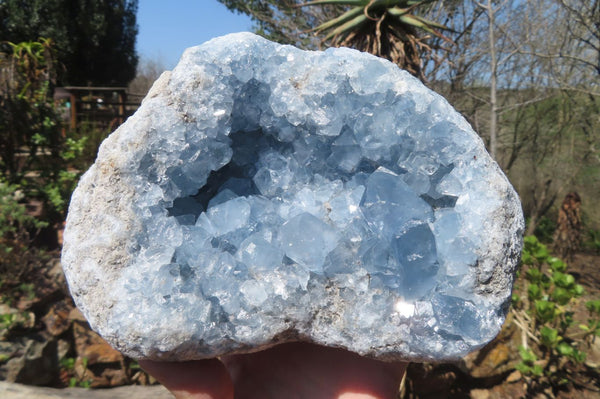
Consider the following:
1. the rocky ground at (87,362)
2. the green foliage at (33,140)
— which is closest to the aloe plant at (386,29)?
the rocky ground at (87,362)

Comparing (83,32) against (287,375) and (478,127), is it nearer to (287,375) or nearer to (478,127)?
(478,127)

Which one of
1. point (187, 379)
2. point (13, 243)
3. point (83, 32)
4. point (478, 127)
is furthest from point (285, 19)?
point (83, 32)

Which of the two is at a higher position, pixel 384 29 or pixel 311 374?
pixel 384 29

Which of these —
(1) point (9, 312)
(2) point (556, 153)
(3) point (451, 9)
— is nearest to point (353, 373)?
(1) point (9, 312)

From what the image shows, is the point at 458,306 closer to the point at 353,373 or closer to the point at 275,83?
the point at 353,373

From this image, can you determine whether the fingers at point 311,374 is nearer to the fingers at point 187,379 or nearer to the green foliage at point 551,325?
the fingers at point 187,379

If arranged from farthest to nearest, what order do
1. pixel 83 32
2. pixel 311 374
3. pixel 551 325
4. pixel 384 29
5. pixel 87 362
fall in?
pixel 83 32, pixel 87 362, pixel 551 325, pixel 384 29, pixel 311 374

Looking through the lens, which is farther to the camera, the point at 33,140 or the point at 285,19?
the point at 285,19
